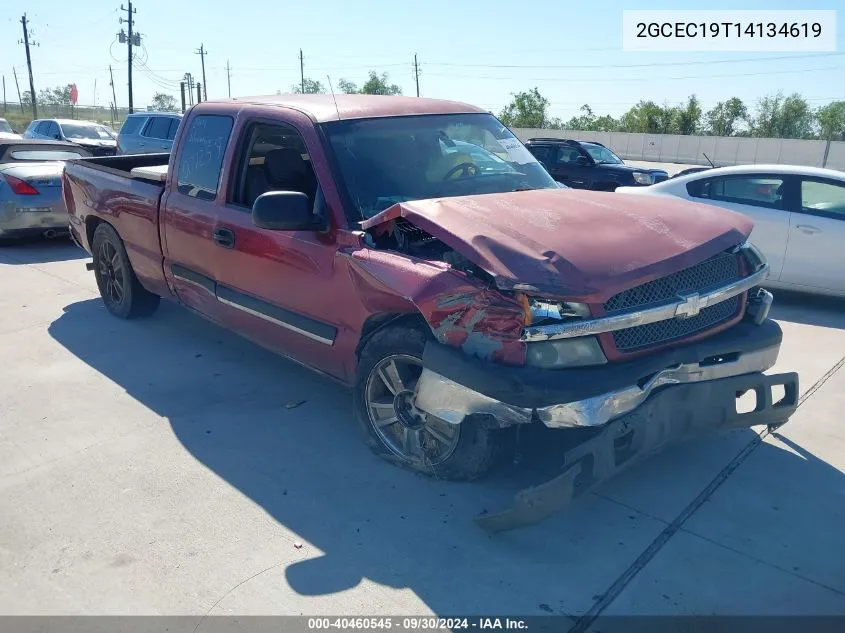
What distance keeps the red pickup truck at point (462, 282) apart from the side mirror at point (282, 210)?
0.5 inches

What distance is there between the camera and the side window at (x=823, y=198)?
23.4 feet

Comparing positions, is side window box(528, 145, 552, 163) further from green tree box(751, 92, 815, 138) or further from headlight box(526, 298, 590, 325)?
green tree box(751, 92, 815, 138)

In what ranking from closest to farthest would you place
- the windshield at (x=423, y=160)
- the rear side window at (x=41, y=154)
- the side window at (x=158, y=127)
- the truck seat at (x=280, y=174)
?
the windshield at (x=423, y=160) < the truck seat at (x=280, y=174) < the rear side window at (x=41, y=154) < the side window at (x=158, y=127)

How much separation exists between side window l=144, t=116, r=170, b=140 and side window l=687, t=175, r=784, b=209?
12857 millimetres

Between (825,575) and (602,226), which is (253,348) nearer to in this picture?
(602,226)

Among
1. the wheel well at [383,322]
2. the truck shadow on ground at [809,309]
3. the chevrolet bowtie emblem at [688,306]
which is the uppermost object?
the chevrolet bowtie emblem at [688,306]

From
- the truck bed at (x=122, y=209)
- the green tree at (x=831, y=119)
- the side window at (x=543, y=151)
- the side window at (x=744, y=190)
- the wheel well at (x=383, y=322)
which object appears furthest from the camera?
the green tree at (x=831, y=119)

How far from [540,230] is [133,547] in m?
2.36

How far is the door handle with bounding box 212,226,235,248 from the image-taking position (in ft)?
15.4

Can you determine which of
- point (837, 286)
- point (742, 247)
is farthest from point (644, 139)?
point (742, 247)

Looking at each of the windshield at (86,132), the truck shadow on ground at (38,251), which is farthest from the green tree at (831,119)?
the truck shadow on ground at (38,251)

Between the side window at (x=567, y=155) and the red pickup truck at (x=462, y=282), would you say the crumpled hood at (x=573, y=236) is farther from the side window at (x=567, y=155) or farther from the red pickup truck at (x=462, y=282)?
the side window at (x=567, y=155)

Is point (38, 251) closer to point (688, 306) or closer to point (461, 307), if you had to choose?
point (461, 307)

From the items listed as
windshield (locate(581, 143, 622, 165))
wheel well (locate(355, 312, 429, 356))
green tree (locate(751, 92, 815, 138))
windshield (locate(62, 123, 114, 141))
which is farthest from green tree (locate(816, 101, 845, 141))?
wheel well (locate(355, 312, 429, 356))
